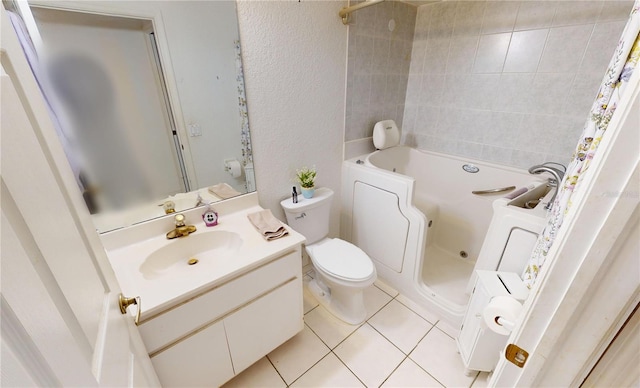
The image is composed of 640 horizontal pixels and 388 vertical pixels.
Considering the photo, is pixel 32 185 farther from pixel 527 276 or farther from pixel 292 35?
pixel 527 276

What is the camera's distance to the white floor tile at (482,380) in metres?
1.33

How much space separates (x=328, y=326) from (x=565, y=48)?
227 cm

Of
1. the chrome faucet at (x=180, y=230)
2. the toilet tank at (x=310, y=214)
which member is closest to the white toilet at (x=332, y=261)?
the toilet tank at (x=310, y=214)

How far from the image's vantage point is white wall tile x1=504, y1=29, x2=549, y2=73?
5.61ft

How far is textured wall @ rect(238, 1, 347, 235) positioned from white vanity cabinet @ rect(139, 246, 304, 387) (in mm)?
581

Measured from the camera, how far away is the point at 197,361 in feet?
3.62

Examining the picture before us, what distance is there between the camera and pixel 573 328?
458mm

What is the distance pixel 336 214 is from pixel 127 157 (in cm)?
144

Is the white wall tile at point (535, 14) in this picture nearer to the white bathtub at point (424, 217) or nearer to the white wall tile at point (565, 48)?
the white wall tile at point (565, 48)

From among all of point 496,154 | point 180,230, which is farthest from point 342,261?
point 496,154

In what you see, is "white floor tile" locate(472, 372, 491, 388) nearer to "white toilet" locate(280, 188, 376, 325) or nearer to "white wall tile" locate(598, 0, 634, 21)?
"white toilet" locate(280, 188, 376, 325)

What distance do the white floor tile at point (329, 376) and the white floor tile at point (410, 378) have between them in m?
0.18

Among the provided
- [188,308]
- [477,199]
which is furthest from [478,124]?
[188,308]

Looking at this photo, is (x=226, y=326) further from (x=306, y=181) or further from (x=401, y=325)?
(x=401, y=325)
